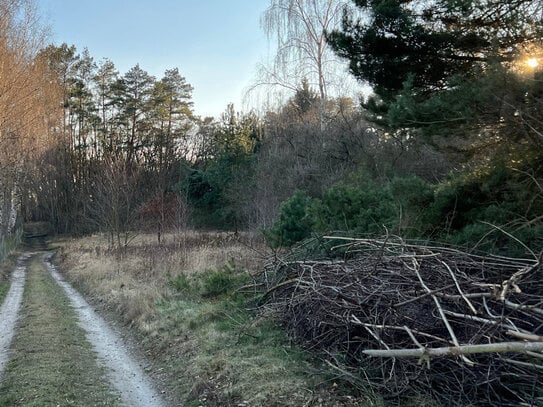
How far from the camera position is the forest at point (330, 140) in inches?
271

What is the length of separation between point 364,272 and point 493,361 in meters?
2.26

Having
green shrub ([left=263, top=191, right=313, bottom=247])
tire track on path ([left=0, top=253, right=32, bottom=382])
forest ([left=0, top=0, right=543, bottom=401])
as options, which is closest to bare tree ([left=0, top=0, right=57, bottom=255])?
forest ([left=0, top=0, right=543, bottom=401])

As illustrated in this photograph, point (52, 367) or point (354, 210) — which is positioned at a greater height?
point (354, 210)

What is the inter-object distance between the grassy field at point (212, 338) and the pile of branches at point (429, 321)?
0.36m

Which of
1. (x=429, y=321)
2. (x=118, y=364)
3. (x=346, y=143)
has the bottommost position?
(x=118, y=364)

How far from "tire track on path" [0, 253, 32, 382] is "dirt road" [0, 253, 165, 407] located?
0.02 metres

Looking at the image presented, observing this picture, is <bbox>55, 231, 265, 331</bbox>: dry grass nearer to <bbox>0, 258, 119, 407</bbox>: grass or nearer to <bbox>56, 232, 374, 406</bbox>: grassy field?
<bbox>56, 232, 374, 406</bbox>: grassy field

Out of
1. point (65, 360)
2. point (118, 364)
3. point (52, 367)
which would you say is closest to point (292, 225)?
point (118, 364)

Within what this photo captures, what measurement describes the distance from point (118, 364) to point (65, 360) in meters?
0.79

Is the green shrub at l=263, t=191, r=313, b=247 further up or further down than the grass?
further up

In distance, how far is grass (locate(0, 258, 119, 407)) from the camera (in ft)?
18.3

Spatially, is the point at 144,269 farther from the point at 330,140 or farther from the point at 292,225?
the point at 330,140

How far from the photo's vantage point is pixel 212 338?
7.36 m

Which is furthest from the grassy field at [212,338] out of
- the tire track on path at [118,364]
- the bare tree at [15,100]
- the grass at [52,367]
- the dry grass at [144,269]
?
the bare tree at [15,100]
